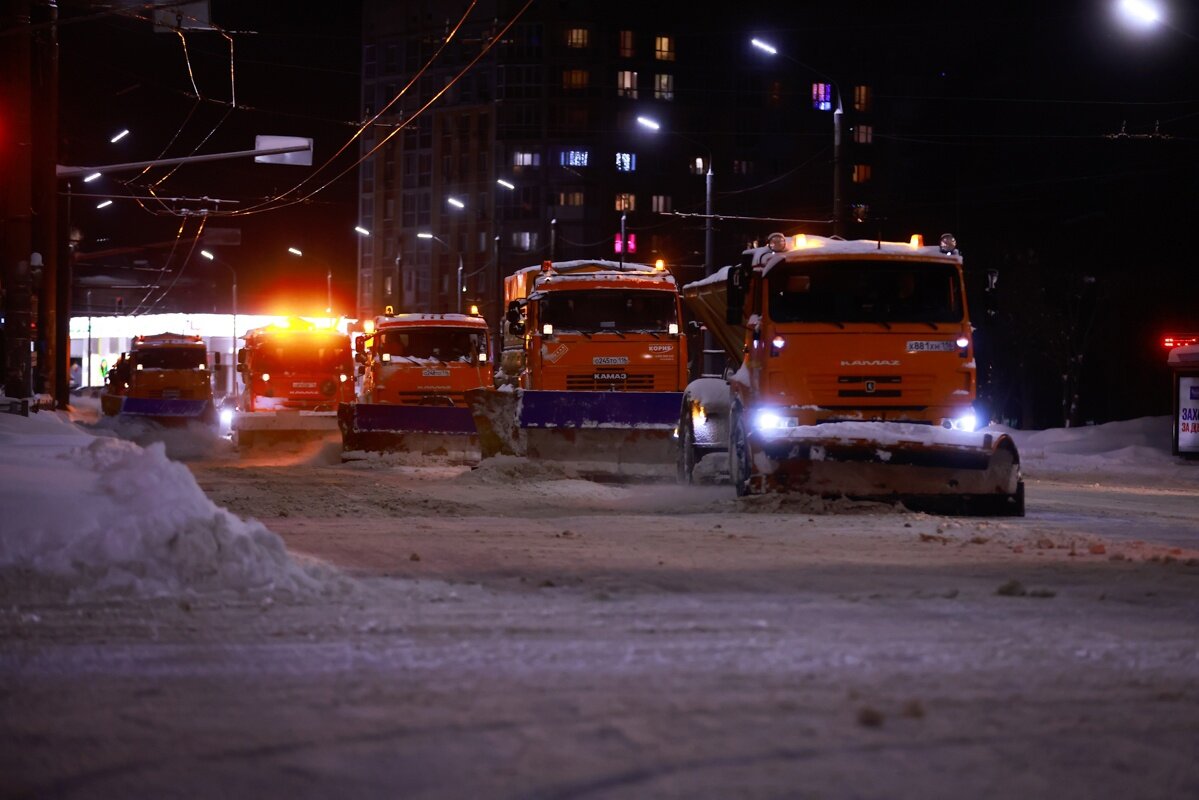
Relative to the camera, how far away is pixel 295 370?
33781 mm

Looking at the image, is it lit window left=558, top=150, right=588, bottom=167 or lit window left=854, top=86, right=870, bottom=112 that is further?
lit window left=854, top=86, right=870, bottom=112

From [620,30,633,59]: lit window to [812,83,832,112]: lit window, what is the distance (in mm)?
13879

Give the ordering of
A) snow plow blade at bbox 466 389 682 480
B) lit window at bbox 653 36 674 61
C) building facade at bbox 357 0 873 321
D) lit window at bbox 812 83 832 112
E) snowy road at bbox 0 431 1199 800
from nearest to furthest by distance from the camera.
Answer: snowy road at bbox 0 431 1199 800, snow plow blade at bbox 466 389 682 480, building facade at bbox 357 0 873 321, lit window at bbox 653 36 674 61, lit window at bbox 812 83 832 112

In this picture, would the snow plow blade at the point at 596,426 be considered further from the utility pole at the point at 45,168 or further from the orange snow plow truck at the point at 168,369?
the orange snow plow truck at the point at 168,369

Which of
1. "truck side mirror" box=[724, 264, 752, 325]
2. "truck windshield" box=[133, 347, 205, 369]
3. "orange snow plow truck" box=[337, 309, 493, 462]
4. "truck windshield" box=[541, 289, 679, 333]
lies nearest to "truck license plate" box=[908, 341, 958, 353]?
"truck side mirror" box=[724, 264, 752, 325]

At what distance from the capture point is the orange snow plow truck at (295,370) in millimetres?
33438

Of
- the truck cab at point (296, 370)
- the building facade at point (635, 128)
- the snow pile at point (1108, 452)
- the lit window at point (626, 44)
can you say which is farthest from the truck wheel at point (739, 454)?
the lit window at point (626, 44)

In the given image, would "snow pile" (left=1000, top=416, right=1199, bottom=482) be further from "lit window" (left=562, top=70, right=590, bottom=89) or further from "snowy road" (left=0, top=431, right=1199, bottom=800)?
"lit window" (left=562, top=70, right=590, bottom=89)

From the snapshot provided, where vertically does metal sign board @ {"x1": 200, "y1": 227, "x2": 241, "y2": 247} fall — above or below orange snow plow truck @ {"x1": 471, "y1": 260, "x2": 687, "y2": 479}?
above

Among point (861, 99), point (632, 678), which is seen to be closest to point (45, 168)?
point (632, 678)

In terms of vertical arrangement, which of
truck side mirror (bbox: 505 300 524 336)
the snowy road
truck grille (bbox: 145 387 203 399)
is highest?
truck side mirror (bbox: 505 300 524 336)

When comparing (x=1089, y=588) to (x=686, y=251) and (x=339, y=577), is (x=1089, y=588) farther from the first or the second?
(x=686, y=251)

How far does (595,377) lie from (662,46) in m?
91.9

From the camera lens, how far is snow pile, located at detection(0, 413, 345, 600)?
9383mm
